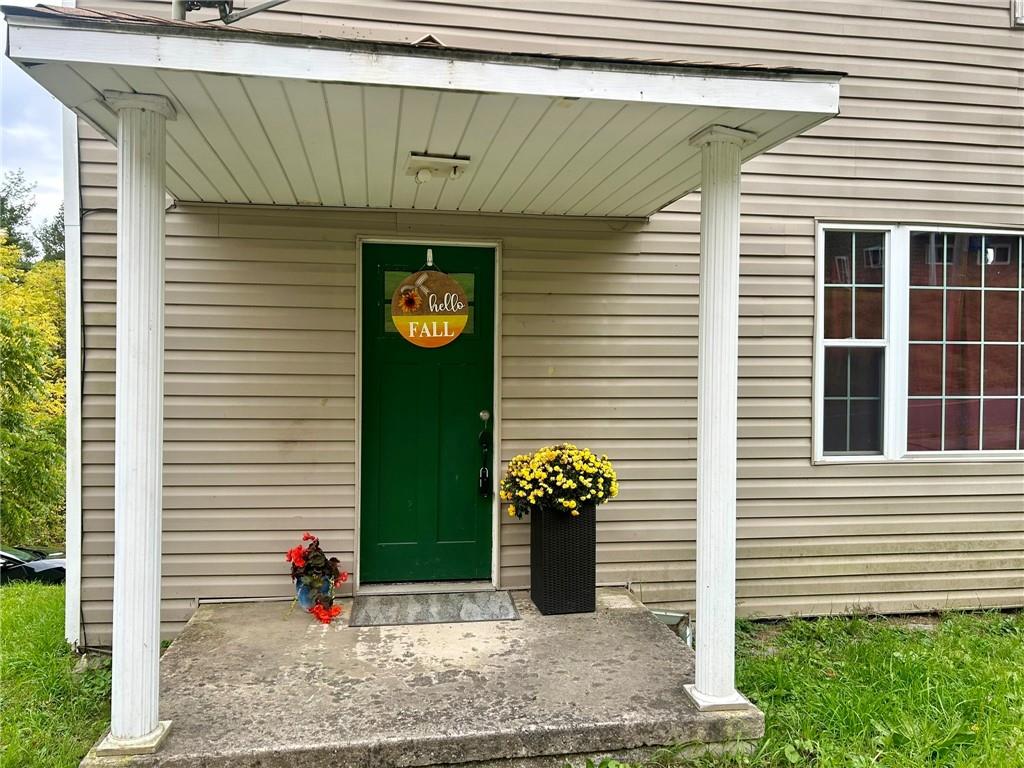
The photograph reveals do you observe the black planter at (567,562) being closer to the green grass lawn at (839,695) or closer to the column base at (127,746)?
the green grass lawn at (839,695)

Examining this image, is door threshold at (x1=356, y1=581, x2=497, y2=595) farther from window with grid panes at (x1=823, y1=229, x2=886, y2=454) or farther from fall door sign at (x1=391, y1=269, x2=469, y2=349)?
window with grid panes at (x1=823, y1=229, x2=886, y2=454)

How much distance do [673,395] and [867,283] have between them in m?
1.49

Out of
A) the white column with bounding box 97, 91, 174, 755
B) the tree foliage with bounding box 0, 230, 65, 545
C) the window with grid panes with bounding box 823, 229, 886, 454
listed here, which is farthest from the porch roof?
the tree foliage with bounding box 0, 230, 65, 545

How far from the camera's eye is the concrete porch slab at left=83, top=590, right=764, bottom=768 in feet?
7.48

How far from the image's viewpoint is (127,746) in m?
2.16

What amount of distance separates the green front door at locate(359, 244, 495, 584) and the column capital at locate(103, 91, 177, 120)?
5.16ft

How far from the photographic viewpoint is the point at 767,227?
4043 mm

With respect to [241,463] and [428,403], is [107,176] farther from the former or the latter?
[428,403]

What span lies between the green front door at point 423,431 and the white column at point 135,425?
61.2 inches

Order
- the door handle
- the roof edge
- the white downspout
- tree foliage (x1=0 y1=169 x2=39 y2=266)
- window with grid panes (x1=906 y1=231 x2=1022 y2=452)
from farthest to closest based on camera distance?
tree foliage (x1=0 y1=169 x2=39 y2=266) → window with grid panes (x1=906 y1=231 x2=1022 y2=452) → the door handle → the white downspout → the roof edge

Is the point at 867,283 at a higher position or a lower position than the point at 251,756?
higher

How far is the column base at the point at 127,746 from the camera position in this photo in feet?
7.02

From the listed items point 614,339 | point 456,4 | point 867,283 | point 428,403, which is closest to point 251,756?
point 428,403

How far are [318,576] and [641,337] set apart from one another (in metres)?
2.27
